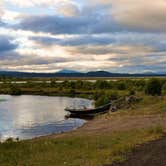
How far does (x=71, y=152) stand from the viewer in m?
20.0

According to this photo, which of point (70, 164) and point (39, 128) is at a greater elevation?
point (70, 164)

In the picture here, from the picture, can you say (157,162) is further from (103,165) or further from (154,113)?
(154,113)

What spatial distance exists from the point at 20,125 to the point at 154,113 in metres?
18.2

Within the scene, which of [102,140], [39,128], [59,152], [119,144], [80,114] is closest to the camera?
[59,152]

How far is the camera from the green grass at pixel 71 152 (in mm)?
17453

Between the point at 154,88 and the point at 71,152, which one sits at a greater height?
the point at 154,88

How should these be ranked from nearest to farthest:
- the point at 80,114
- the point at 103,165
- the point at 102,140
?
1. the point at 103,165
2. the point at 102,140
3. the point at 80,114

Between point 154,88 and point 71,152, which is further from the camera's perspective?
point 154,88

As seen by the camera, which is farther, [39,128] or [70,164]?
[39,128]

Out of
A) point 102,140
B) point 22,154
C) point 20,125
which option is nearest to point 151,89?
point 20,125

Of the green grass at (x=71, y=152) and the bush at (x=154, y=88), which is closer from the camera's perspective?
the green grass at (x=71, y=152)

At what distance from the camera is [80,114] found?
71625mm

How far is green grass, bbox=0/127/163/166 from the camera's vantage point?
17453 mm

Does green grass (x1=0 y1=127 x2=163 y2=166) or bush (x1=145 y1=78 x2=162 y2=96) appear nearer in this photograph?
green grass (x1=0 y1=127 x2=163 y2=166)
